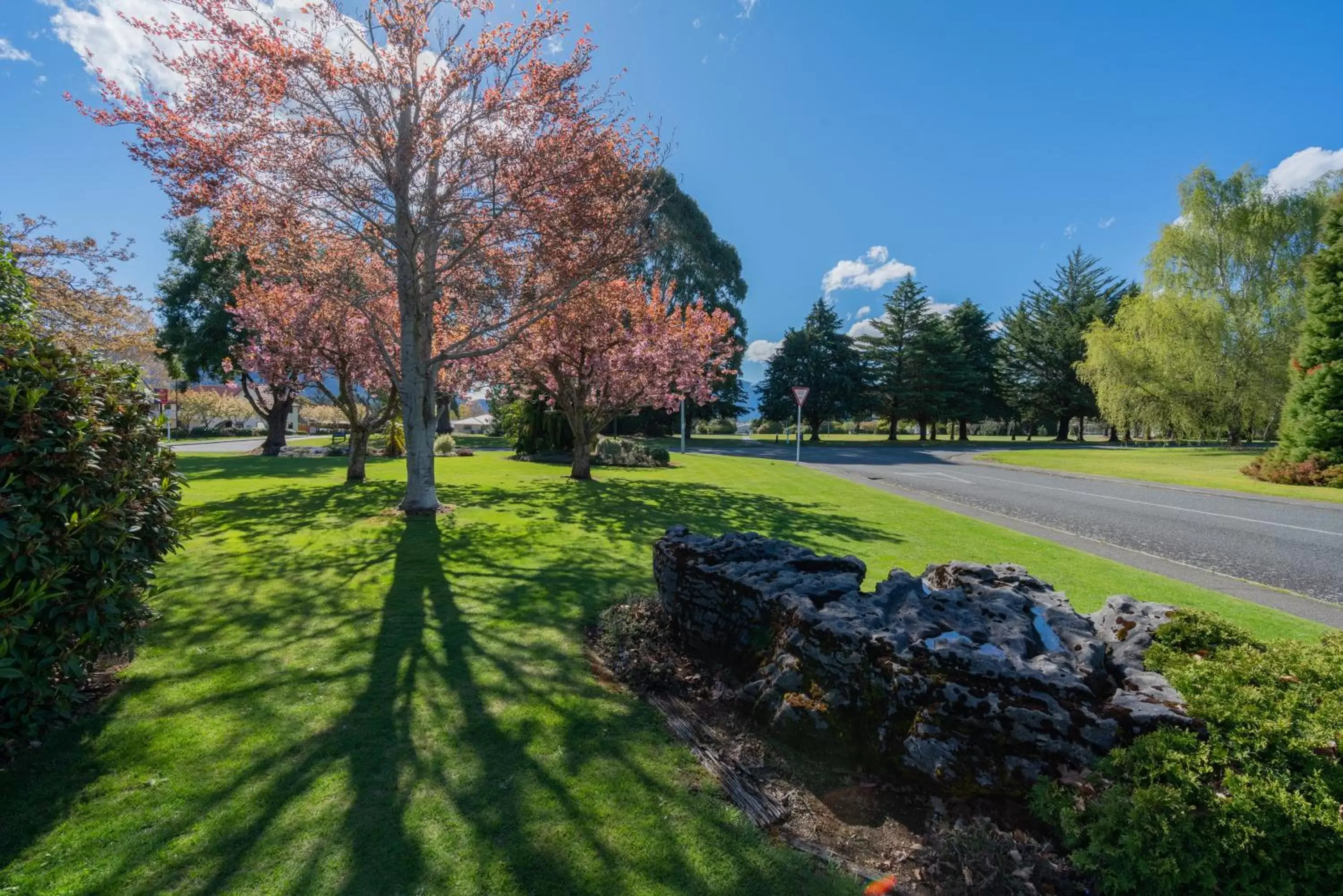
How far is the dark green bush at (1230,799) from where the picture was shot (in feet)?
6.59

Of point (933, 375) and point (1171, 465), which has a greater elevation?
point (933, 375)

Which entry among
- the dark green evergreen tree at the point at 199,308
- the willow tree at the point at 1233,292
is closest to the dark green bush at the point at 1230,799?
the dark green evergreen tree at the point at 199,308

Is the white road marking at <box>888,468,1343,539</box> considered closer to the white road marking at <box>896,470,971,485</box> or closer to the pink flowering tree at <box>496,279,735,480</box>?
the white road marking at <box>896,470,971,485</box>

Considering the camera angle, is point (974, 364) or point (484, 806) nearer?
point (484, 806)

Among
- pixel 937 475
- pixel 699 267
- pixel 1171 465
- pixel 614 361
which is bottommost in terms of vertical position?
pixel 937 475

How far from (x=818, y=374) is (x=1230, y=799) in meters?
52.8

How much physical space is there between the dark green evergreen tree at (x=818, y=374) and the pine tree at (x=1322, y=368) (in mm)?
32923

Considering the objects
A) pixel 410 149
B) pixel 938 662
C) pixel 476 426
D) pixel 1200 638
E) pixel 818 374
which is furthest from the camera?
pixel 476 426

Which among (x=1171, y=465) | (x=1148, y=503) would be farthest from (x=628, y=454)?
(x=1171, y=465)

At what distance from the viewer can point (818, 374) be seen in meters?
52.9

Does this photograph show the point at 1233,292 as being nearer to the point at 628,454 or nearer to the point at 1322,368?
the point at 1322,368

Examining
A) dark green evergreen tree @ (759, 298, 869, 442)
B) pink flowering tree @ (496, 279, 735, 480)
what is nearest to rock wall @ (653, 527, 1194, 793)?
pink flowering tree @ (496, 279, 735, 480)

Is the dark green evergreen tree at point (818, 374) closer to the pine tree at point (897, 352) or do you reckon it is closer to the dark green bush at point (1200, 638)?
the pine tree at point (897, 352)

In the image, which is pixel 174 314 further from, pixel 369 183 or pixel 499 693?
pixel 499 693
